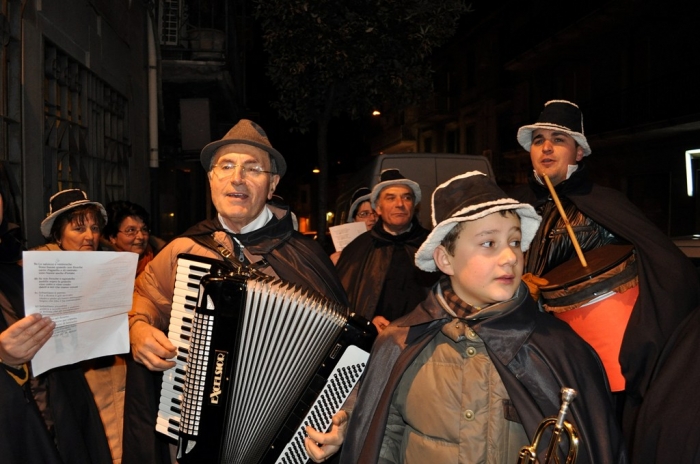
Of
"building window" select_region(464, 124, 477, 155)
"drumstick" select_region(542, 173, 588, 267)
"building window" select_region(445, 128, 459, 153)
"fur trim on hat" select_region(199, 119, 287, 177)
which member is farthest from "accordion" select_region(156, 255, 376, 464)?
"building window" select_region(445, 128, 459, 153)

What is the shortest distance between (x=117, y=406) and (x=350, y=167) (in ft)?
136

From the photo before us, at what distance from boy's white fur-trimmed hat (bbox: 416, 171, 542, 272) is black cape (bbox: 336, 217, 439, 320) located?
3201 millimetres

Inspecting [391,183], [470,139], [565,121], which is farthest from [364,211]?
[470,139]

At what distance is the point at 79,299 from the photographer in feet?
10.4

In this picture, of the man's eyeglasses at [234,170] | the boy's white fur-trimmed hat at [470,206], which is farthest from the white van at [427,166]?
the boy's white fur-trimmed hat at [470,206]

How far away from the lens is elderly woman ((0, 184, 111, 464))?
306 cm

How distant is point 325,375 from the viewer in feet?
10.7

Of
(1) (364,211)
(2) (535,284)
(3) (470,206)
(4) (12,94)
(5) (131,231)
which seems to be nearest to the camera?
(3) (470,206)

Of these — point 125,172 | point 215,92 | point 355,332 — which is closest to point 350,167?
point 215,92

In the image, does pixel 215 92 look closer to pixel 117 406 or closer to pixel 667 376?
pixel 117 406

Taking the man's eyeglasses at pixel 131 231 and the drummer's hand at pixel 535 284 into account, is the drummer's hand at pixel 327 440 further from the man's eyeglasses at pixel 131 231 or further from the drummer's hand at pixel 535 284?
the man's eyeglasses at pixel 131 231

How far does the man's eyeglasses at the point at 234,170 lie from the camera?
12.7ft

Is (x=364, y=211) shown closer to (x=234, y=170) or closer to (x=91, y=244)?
(x=91, y=244)

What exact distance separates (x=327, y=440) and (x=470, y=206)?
3.75 feet
